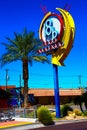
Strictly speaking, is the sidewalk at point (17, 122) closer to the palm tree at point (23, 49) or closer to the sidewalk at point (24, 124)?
the sidewalk at point (24, 124)

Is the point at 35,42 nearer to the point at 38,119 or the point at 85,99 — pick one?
the point at 85,99

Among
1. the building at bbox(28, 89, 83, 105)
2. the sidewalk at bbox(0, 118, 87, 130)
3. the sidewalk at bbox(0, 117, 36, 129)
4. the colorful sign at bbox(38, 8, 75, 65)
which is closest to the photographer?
the sidewalk at bbox(0, 118, 87, 130)

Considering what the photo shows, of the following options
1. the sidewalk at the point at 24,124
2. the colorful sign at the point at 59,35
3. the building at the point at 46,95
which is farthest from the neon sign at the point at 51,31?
the building at the point at 46,95

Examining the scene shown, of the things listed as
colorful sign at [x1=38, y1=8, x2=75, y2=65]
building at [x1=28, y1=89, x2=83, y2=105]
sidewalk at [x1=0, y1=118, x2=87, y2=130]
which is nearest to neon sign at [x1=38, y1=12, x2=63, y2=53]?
colorful sign at [x1=38, y1=8, x2=75, y2=65]

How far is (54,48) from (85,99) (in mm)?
7636

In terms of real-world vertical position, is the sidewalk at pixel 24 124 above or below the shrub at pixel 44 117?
below

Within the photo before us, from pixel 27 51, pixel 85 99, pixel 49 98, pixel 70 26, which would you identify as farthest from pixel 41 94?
pixel 70 26

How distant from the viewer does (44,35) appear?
1395 inches

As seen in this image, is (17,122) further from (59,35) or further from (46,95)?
(46,95)

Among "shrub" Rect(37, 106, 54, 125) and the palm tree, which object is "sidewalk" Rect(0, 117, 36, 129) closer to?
"shrub" Rect(37, 106, 54, 125)

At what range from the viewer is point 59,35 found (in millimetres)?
33969

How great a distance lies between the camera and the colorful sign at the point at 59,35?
33750 mm

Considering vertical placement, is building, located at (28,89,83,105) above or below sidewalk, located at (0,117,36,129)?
above

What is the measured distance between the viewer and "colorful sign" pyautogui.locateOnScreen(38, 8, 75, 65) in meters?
33.8
